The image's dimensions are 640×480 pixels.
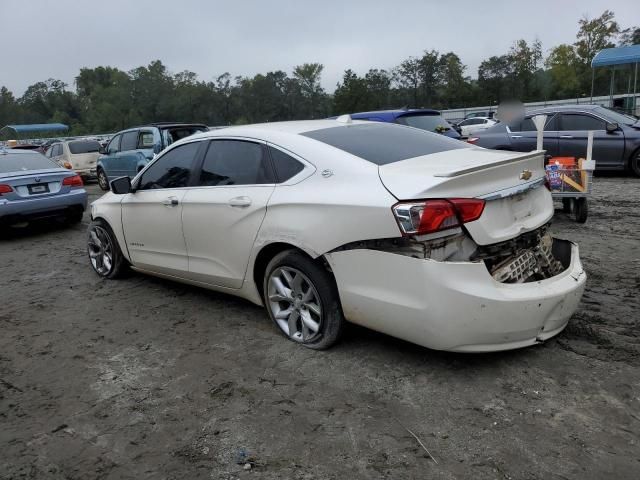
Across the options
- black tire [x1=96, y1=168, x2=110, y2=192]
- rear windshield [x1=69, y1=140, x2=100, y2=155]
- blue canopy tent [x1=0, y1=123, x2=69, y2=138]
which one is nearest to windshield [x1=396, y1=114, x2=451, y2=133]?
black tire [x1=96, y1=168, x2=110, y2=192]

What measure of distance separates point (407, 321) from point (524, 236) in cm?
101

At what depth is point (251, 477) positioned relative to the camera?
254 centimetres

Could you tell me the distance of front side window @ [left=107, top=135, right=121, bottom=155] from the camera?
49.3 feet

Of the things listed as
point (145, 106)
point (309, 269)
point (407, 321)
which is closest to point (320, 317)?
point (309, 269)

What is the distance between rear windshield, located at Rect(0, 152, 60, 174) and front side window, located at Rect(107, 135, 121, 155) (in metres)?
5.20

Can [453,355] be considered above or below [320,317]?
below

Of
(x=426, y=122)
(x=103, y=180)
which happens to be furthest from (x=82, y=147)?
(x=426, y=122)

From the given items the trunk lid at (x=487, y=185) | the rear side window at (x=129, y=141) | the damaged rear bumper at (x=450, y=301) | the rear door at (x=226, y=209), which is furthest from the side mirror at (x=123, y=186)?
the rear side window at (x=129, y=141)

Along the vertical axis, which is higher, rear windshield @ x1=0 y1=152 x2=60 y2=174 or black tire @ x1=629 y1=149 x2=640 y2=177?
rear windshield @ x1=0 y1=152 x2=60 y2=174

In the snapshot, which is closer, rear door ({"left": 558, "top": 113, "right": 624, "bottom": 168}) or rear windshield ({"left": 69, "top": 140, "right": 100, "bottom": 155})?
rear door ({"left": 558, "top": 113, "right": 624, "bottom": 168})

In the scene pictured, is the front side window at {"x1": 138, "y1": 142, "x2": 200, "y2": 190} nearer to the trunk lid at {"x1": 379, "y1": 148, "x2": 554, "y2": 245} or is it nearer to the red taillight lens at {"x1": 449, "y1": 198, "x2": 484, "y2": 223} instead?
the trunk lid at {"x1": 379, "y1": 148, "x2": 554, "y2": 245}

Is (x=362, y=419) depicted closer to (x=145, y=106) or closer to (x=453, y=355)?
(x=453, y=355)

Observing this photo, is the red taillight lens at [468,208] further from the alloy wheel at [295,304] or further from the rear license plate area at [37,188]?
the rear license plate area at [37,188]

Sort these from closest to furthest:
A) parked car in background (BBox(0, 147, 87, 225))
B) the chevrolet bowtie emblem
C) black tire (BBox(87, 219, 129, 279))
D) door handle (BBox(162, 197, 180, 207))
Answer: the chevrolet bowtie emblem
door handle (BBox(162, 197, 180, 207))
black tire (BBox(87, 219, 129, 279))
parked car in background (BBox(0, 147, 87, 225))
